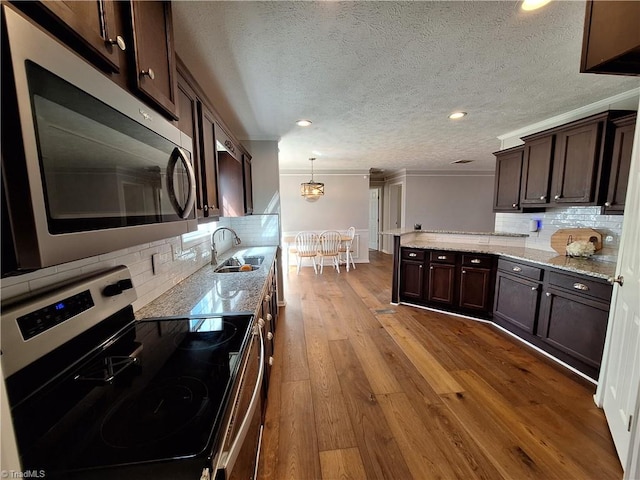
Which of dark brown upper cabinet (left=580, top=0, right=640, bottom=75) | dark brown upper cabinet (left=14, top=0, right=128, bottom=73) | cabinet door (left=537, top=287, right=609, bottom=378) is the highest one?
dark brown upper cabinet (left=580, top=0, right=640, bottom=75)

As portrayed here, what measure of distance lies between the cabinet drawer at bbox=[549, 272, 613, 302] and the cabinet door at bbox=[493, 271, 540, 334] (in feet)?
0.67

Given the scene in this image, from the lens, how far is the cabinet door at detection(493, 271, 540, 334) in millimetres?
2547

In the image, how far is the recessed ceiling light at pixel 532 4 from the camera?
1.24 meters

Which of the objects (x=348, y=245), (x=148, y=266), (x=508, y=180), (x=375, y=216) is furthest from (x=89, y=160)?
(x=375, y=216)

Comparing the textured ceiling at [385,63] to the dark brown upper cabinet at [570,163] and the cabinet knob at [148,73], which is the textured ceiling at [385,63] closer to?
the dark brown upper cabinet at [570,163]

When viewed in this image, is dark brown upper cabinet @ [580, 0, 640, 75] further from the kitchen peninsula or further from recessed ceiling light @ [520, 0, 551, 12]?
the kitchen peninsula

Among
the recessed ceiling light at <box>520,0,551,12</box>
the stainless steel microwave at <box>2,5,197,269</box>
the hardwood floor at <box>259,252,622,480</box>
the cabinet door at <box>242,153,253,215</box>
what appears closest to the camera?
the stainless steel microwave at <box>2,5,197,269</box>

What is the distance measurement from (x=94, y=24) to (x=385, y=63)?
160 centimetres

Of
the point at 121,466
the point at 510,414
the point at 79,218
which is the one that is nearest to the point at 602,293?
the point at 510,414

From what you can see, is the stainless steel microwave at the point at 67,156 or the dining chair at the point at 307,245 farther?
the dining chair at the point at 307,245

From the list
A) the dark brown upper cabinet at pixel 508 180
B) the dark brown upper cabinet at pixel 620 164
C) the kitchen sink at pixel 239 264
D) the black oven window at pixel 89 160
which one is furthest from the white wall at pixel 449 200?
the black oven window at pixel 89 160

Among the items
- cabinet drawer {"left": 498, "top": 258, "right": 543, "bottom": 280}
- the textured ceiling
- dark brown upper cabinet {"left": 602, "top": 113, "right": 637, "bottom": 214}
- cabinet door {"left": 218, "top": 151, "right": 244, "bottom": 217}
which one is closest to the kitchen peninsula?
cabinet drawer {"left": 498, "top": 258, "right": 543, "bottom": 280}

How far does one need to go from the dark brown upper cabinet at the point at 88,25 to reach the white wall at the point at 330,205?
5.51 m

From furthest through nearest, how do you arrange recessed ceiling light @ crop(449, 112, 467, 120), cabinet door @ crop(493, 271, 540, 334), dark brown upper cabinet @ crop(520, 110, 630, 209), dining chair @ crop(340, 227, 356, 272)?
dining chair @ crop(340, 227, 356, 272) < recessed ceiling light @ crop(449, 112, 467, 120) < cabinet door @ crop(493, 271, 540, 334) < dark brown upper cabinet @ crop(520, 110, 630, 209)
